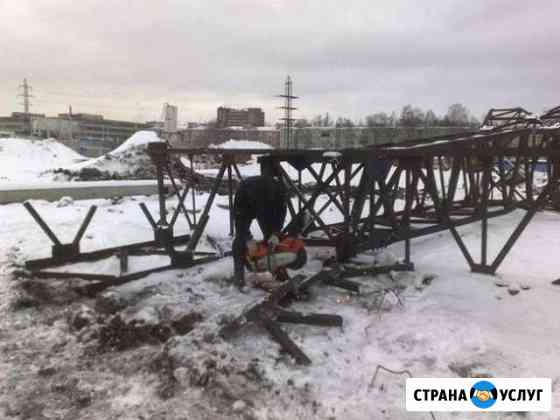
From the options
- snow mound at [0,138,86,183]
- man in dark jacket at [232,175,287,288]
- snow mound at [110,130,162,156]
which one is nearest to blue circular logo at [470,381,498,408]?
man in dark jacket at [232,175,287,288]

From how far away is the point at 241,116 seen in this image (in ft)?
286

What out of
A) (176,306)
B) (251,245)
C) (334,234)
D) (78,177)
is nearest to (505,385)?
(251,245)

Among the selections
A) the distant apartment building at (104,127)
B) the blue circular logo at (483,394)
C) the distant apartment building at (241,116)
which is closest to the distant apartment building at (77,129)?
the distant apartment building at (104,127)

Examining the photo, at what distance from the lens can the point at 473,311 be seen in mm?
4453

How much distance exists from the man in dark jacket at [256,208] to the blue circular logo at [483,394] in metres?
2.77

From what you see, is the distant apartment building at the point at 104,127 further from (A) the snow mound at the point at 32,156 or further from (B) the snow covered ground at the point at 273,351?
(B) the snow covered ground at the point at 273,351

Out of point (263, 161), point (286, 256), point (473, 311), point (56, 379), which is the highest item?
point (263, 161)

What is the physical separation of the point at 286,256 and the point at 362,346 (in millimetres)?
1543

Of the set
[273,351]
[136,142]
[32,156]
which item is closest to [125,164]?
[136,142]

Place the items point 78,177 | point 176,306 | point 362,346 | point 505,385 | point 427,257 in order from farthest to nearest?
point 78,177 → point 427,257 → point 176,306 → point 362,346 → point 505,385

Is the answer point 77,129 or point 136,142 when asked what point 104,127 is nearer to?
point 77,129

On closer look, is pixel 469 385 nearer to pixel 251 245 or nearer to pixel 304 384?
pixel 304 384

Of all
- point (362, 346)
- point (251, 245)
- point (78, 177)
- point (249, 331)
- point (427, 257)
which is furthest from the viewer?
point (78, 177)

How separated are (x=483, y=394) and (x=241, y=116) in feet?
286
